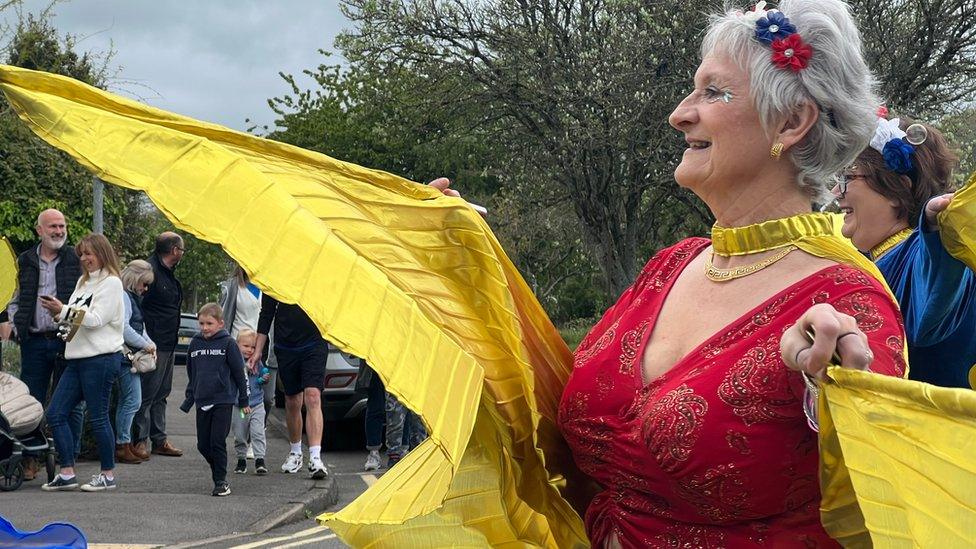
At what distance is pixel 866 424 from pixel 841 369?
0.30ft

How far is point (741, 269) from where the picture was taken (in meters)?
2.12

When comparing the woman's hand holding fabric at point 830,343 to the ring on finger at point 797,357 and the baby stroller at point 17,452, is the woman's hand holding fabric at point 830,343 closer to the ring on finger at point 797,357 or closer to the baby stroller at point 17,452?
the ring on finger at point 797,357

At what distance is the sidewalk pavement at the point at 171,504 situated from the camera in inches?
270

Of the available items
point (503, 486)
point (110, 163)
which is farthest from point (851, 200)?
point (110, 163)

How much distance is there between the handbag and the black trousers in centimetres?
117

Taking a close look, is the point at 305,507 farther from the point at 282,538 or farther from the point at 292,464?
the point at 292,464

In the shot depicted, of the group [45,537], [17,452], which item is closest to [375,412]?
[17,452]

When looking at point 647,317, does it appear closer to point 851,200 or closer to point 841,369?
point 841,369

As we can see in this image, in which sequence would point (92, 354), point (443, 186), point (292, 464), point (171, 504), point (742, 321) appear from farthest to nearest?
1. point (292, 464)
2. point (92, 354)
3. point (171, 504)
4. point (443, 186)
5. point (742, 321)

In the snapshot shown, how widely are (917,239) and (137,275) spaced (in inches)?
311

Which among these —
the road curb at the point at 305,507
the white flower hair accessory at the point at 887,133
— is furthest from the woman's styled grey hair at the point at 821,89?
the road curb at the point at 305,507

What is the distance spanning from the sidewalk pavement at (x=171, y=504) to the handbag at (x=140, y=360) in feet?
2.68

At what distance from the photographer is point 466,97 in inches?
792

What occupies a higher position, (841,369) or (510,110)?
(510,110)
